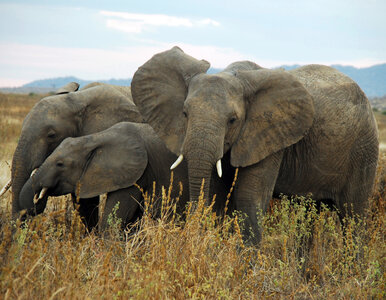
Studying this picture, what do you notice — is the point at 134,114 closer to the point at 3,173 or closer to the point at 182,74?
the point at 182,74

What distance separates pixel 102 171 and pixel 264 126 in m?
1.80

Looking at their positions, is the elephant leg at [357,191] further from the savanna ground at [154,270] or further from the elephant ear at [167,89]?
the elephant ear at [167,89]

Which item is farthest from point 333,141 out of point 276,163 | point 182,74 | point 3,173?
point 3,173

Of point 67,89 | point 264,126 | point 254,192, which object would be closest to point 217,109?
point 264,126

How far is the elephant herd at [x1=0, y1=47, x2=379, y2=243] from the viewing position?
551 centimetres

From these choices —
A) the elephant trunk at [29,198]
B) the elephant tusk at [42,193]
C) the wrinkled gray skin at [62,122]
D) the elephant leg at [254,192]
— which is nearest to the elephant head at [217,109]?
the elephant leg at [254,192]

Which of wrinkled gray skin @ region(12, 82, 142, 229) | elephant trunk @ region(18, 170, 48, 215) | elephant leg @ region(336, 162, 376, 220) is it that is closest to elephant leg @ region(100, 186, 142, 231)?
wrinkled gray skin @ region(12, 82, 142, 229)

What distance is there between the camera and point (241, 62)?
620cm

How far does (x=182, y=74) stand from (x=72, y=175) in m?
1.61

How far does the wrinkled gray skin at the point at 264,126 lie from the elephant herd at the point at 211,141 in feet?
0.04

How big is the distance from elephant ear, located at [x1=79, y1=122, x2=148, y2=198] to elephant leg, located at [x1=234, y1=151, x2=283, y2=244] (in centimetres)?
110

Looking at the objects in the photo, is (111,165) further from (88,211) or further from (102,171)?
(88,211)

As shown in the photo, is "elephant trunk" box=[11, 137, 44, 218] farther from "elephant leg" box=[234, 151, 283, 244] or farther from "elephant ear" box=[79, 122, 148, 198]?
"elephant leg" box=[234, 151, 283, 244]

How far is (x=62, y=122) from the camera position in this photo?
6.49 metres
